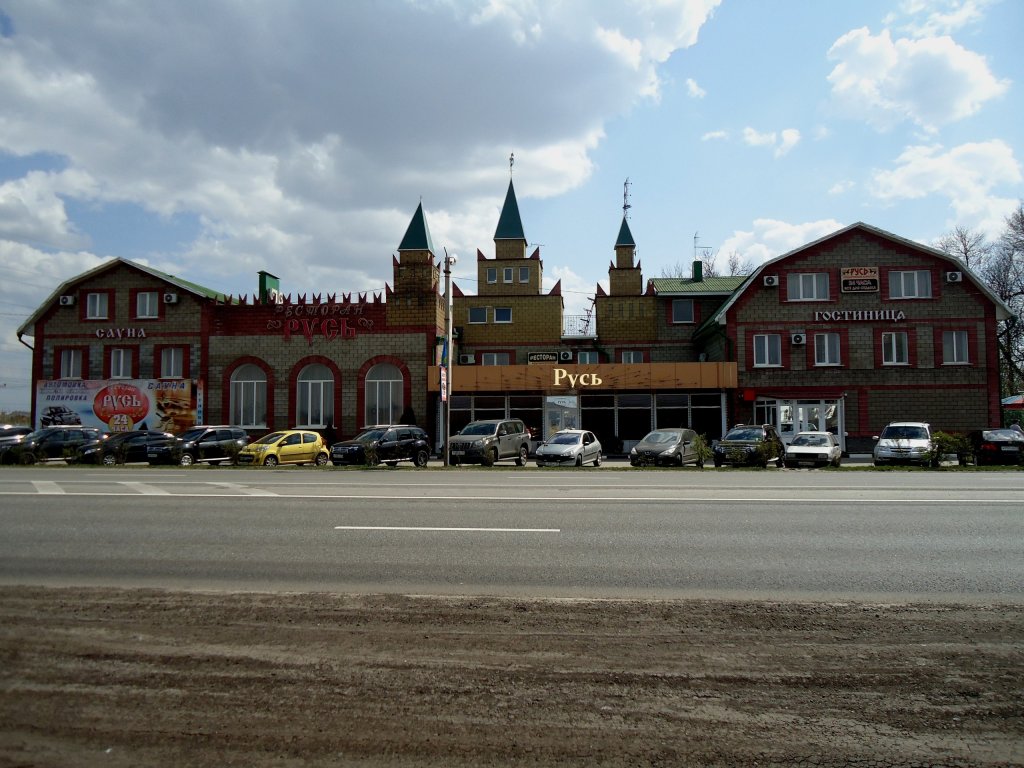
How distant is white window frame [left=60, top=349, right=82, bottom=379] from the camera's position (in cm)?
3888

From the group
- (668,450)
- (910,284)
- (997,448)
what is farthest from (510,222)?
(997,448)

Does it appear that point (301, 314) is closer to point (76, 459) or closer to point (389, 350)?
point (389, 350)

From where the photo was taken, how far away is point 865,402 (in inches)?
1414

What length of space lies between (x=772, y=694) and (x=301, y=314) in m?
36.3

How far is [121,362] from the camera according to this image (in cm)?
3881

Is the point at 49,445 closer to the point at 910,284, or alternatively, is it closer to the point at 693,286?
the point at 693,286

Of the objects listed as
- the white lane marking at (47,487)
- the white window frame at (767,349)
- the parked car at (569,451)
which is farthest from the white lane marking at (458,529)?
the white window frame at (767,349)

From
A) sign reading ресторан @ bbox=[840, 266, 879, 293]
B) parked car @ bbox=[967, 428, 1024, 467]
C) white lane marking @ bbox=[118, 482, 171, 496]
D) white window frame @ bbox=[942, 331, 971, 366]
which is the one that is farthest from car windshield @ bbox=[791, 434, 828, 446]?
white lane marking @ bbox=[118, 482, 171, 496]

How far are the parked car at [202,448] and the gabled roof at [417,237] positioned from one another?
563 inches

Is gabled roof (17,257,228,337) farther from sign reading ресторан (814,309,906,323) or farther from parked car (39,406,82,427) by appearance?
sign reading ресторан (814,309,906,323)

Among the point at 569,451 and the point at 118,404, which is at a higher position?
the point at 118,404

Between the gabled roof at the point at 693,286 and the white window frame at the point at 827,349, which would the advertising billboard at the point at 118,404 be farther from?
the white window frame at the point at 827,349

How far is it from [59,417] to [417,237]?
2079cm

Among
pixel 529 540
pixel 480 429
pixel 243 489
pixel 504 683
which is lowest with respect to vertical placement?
pixel 504 683
